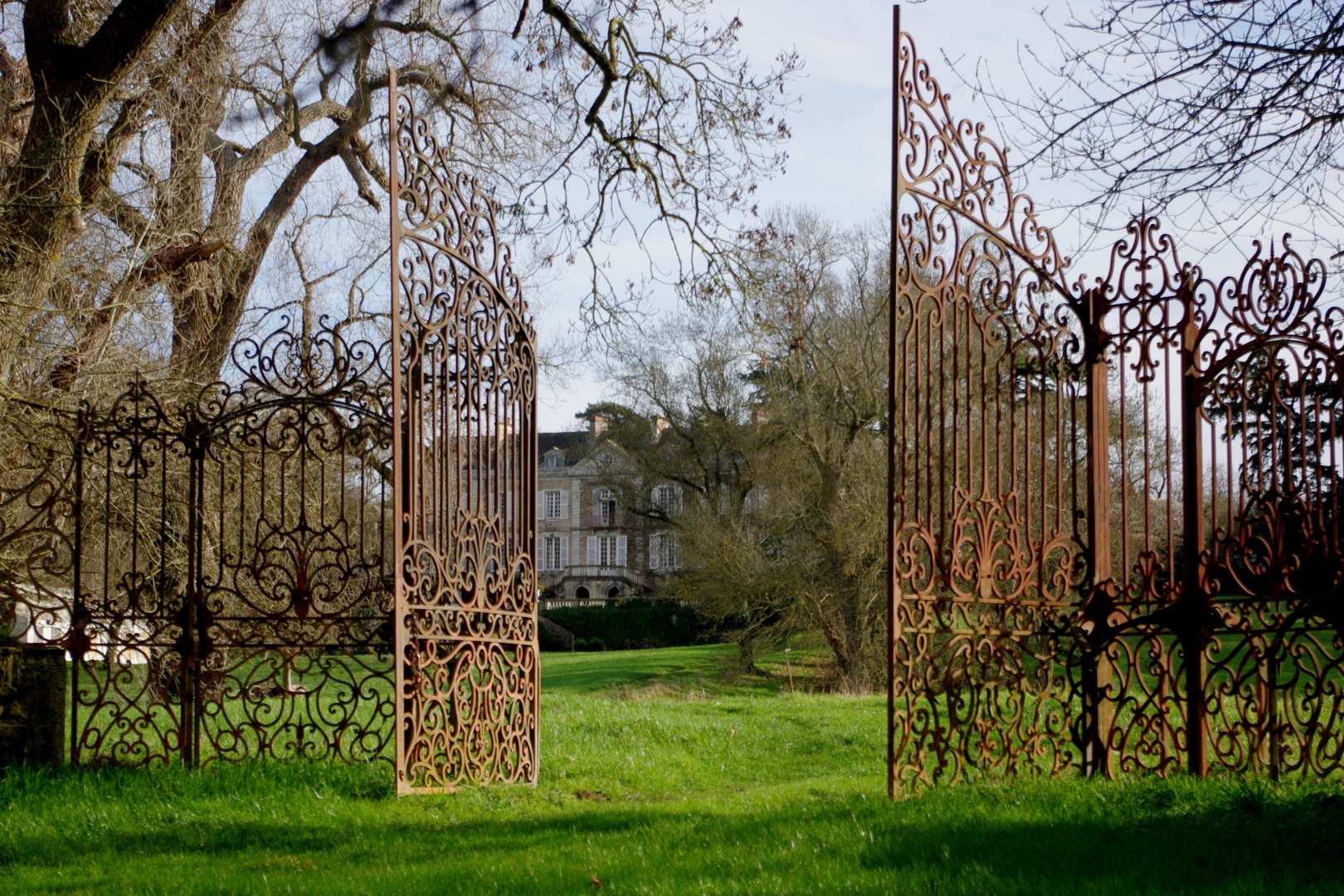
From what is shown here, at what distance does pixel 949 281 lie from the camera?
7.20m

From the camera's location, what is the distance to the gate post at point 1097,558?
7156 millimetres

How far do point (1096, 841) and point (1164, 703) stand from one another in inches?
85.8

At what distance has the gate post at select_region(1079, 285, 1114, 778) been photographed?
23.5ft

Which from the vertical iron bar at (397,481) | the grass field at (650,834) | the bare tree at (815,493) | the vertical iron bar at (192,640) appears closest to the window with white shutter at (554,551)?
the bare tree at (815,493)

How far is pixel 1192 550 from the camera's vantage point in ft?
22.8

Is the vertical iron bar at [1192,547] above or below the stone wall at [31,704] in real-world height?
above

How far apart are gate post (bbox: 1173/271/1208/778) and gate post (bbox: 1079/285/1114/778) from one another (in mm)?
439

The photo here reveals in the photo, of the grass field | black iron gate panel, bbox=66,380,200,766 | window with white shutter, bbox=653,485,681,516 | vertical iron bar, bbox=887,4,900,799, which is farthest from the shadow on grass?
window with white shutter, bbox=653,485,681,516

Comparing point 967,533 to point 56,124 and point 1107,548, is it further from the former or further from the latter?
point 56,124

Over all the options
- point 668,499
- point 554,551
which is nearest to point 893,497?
point 668,499

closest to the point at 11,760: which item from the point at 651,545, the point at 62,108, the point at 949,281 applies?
the point at 62,108

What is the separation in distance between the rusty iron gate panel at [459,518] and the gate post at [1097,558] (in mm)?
A: 3784

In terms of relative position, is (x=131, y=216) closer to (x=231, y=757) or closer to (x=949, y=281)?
(x=231, y=757)

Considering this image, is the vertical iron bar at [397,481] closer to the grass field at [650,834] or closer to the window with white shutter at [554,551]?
the grass field at [650,834]
